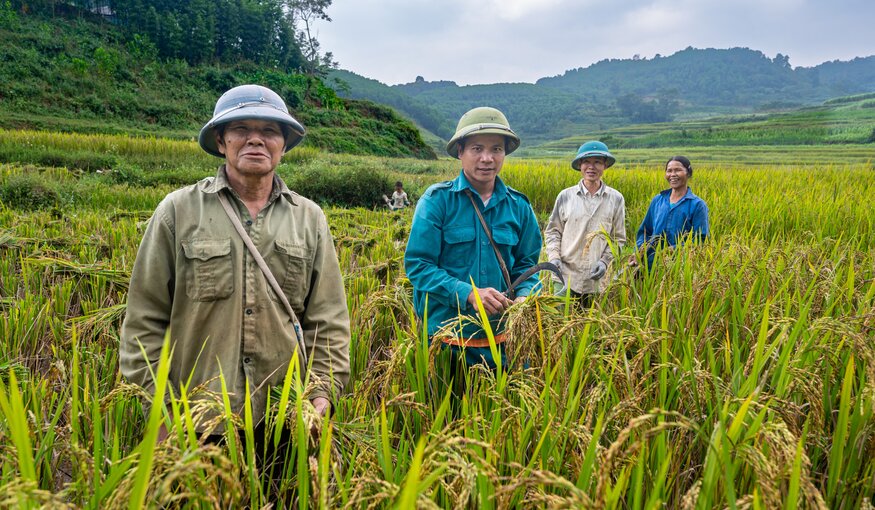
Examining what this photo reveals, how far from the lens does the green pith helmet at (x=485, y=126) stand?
221 centimetres

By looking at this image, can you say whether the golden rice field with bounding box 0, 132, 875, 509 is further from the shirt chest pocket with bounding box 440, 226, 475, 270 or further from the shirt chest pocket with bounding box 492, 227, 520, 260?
the shirt chest pocket with bounding box 492, 227, 520, 260

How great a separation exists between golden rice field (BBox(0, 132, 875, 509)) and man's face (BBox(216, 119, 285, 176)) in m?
0.70

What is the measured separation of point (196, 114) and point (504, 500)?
116ft

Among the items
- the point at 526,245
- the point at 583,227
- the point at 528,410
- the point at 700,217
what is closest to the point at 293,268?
the point at 528,410

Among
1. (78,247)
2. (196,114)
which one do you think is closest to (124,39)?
(196,114)

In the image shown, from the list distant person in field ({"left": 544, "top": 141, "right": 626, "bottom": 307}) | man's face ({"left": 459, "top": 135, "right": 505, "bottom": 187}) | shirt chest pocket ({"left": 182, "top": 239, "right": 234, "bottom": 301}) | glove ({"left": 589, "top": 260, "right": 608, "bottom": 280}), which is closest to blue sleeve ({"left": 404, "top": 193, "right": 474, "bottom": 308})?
man's face ({"left": 459, "top": 135, "right": 505, "bottom": 187})

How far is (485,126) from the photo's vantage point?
7.30ft

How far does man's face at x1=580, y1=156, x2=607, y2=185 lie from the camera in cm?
394

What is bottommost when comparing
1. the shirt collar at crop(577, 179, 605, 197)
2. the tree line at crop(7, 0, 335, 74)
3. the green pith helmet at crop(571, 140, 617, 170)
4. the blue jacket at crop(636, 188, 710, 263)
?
the blue jacket at crop(636, 188, 710, 263)

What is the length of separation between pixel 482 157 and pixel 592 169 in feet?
6.73

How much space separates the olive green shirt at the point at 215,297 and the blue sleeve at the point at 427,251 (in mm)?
534

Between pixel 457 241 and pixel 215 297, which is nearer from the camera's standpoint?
pixel 215 297

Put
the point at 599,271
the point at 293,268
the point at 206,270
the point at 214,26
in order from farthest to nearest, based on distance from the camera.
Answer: the point at 214,26, the point at 599,271, the point at 293,268, the point at 206,270

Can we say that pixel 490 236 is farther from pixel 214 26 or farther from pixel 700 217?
pixel 214 26
